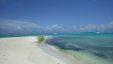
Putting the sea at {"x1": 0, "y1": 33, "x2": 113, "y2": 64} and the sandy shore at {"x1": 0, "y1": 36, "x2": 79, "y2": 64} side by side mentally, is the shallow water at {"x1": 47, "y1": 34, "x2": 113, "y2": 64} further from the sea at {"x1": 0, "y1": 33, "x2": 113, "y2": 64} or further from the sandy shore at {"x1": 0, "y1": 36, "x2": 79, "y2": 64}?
the sandy shore at {"x1": 0, "y1": 36, "x2": 79, "y2": 64}

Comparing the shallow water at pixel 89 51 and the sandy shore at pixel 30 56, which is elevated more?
the sandy shore at pixel 30 56

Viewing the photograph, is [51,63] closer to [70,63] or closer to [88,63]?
[70,63]

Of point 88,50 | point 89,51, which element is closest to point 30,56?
point 89,51

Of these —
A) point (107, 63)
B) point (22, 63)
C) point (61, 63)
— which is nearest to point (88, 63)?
point (107, 63)

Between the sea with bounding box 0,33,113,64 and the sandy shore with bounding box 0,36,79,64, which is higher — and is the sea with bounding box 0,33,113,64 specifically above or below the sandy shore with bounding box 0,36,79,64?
below

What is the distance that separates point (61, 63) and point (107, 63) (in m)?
2.84

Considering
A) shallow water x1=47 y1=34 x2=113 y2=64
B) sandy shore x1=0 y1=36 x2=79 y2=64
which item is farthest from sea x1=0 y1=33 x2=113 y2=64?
sandy shore x1=0 y1=36 x2=79 y2=64

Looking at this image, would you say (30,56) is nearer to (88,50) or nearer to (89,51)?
(89,51)

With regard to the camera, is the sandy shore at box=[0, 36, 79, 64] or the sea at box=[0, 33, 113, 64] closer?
the sandy shore at box=[0, 36, 79, 64]

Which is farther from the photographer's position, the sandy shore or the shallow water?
the shallow water

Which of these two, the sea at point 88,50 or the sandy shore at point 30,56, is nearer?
the sandy shore at point 30,56

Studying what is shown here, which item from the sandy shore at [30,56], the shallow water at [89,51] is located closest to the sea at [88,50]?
the shallow water at [89,51]

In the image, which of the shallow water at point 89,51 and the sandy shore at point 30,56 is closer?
the sandy shore at point 30,56

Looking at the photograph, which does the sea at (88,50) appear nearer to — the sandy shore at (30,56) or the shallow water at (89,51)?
the shallow water at (89,51)
